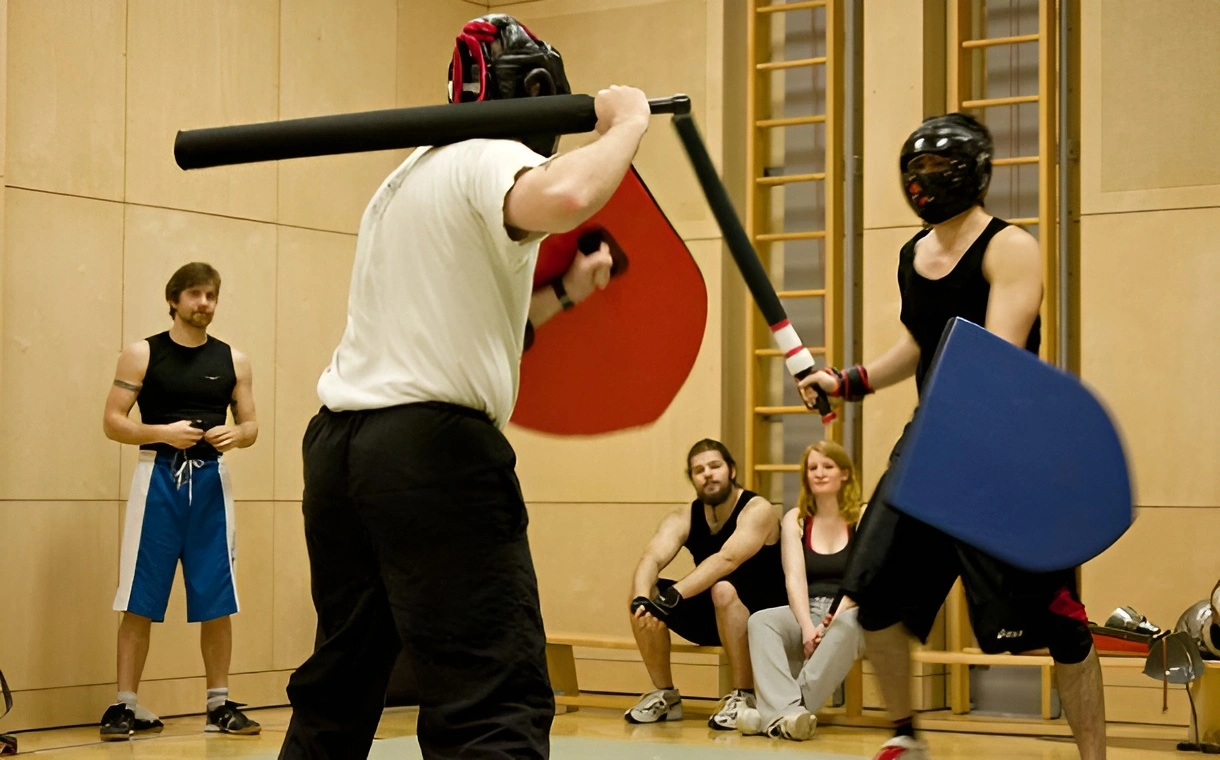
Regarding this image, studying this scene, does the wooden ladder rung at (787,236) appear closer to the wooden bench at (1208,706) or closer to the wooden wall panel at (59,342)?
the wooden bench at (1208,706)

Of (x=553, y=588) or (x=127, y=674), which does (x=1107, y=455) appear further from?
(x=553, y=588)

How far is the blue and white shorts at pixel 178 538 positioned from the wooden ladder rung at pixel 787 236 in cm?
309

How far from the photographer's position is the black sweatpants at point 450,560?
2.50 meters

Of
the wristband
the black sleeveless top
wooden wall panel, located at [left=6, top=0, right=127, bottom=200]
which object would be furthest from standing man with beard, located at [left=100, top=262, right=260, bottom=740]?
the wristband

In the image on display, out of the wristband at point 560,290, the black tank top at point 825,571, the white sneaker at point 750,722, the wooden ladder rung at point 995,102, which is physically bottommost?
the white sneaker at point 750,722

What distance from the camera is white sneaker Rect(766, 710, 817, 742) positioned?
6434 millimetres

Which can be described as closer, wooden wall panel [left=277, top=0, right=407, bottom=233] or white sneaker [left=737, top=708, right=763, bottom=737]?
white sneaker [left=737, top=708, right=763, bottom=737]

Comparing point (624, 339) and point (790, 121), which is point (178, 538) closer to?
point (790, 121)

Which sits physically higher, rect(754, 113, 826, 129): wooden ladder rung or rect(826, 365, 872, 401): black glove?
rect(754, 113, 826, 129): wooden ladder rung

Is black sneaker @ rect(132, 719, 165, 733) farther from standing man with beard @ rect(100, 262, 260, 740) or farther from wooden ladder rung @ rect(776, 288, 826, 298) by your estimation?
wooden ladder rung @ rect(776, 288, 826, 298)

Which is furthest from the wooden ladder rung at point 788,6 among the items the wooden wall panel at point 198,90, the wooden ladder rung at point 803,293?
the wooden wall panel at point 198,90

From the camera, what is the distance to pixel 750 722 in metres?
6.62

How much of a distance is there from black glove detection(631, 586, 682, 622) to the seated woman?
420mm

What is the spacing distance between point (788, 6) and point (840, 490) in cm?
273
